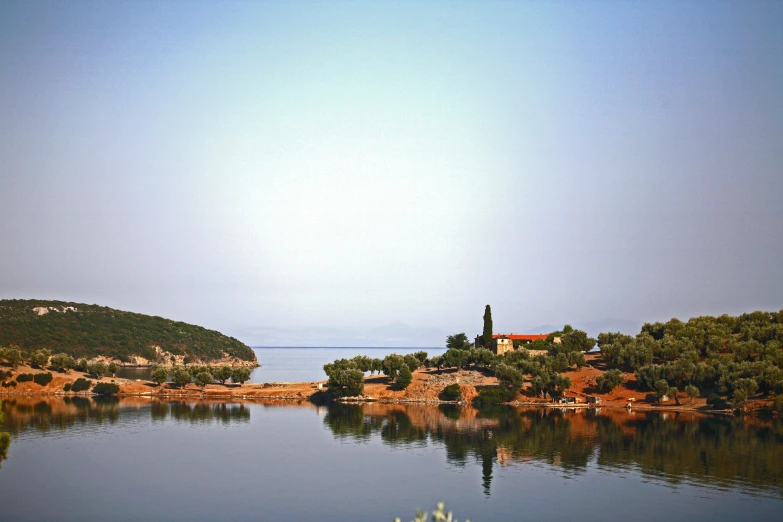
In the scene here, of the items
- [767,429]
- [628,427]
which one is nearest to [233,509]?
[628,427]

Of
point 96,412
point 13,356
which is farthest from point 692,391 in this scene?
point 13,356

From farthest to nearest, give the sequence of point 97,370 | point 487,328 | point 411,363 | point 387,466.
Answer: point 487,328
point 97,370
point 411,363
point 387,466

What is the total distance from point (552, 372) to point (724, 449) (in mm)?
44682

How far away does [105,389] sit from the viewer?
4717 inches

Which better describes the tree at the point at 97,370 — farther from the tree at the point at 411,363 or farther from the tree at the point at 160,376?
the tree at the point at 411,363

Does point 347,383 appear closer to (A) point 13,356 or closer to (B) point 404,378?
(B) point 404,378

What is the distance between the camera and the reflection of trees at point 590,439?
60.5 meters

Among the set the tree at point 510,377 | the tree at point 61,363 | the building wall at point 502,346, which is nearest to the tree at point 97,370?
the tree at point 61,363

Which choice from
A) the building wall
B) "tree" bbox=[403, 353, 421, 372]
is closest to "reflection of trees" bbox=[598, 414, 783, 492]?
the building wall

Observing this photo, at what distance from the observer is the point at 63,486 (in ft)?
175

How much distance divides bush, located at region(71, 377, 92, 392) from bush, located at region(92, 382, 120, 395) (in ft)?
8.89

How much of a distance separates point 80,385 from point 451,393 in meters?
69.7

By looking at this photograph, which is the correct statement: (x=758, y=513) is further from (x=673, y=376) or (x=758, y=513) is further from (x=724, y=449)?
(x=673, y=376)

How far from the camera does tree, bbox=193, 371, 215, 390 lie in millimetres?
128250
